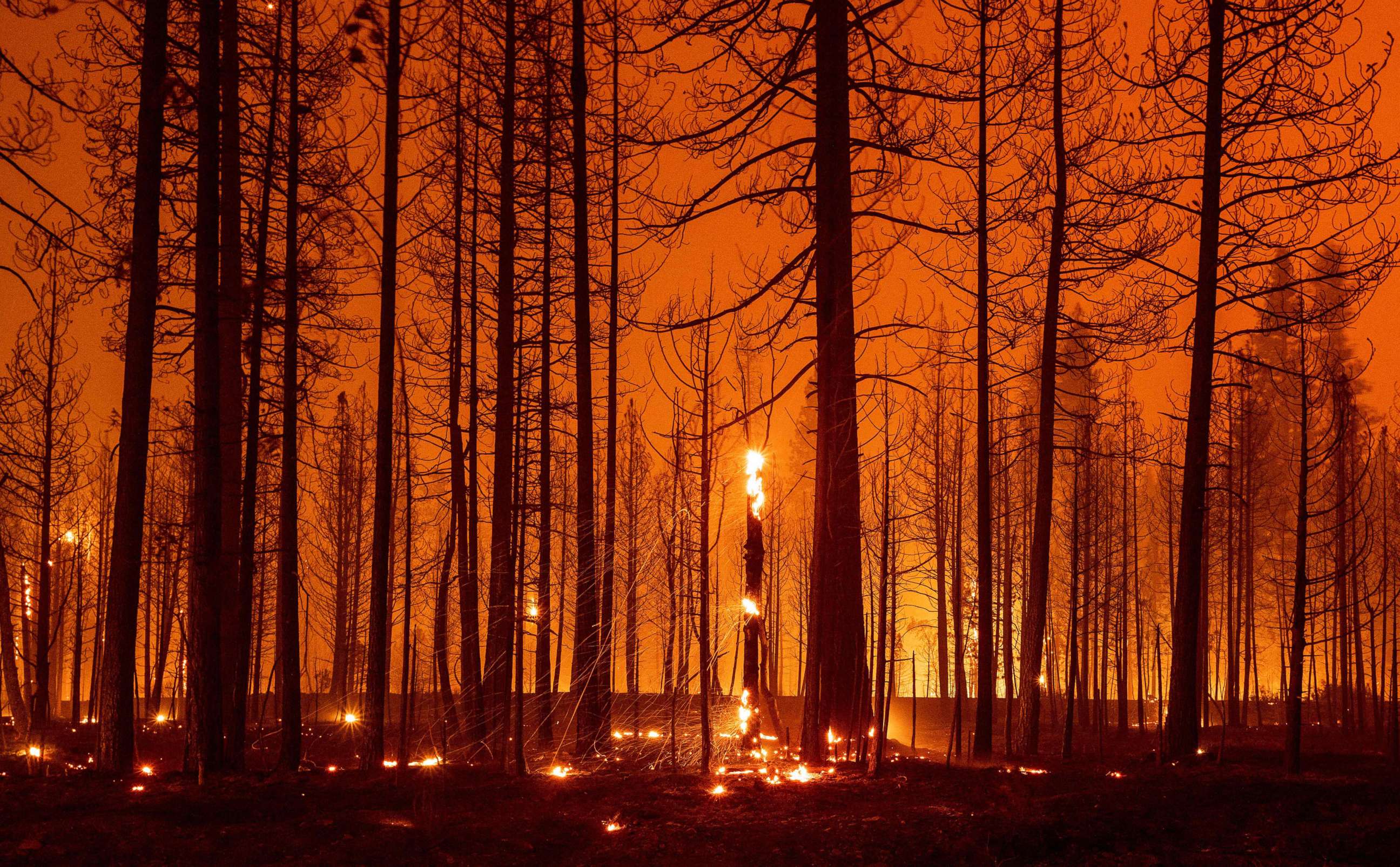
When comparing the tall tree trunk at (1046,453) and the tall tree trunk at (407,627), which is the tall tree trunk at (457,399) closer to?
the tall tree trunk at (407,627)

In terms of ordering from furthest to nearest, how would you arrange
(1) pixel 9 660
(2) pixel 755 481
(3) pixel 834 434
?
(1) pixel 9 660 < (3) pixel 834 434 < (2) pixel 755 481

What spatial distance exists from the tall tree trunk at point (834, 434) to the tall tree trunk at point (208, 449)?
6.00 meters

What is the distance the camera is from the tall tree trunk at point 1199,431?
11641 millimetres

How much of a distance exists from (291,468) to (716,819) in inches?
301

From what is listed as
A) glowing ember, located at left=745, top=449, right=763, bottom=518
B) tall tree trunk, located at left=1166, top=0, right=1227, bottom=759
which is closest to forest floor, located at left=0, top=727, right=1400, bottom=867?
tall tree trunk, located at left=1166, top=0, right=1227, bottom=759

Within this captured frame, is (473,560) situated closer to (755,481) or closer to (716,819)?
(755,481)

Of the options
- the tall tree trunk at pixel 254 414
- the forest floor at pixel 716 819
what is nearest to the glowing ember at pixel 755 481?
the forest floor at pixel 716 819

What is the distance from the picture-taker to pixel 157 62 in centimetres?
959

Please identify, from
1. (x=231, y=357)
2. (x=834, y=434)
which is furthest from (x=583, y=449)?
(x=231, y=357)

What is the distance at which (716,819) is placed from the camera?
24.0 feet

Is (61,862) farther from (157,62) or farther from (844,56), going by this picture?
(844,56)

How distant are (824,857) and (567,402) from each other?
12.6 meters

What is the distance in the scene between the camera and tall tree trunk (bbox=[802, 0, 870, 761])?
10078 mm

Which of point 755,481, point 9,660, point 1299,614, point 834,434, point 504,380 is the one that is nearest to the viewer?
point 1299,614
